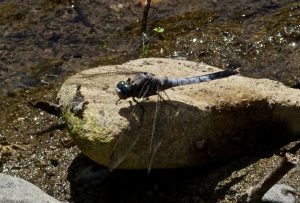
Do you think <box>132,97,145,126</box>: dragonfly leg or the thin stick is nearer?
<box>132,97,145,126</box>: dragonfly leg

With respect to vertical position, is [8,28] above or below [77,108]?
below

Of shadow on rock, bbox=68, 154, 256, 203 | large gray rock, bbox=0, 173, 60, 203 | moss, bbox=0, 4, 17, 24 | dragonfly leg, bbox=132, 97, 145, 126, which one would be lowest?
shadow on rock, bbox=68, 154, 256, 203

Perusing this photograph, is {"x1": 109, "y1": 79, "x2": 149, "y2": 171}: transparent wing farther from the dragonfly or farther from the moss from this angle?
the moss

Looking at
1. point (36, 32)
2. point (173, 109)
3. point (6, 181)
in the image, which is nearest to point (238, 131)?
point (173, 109)

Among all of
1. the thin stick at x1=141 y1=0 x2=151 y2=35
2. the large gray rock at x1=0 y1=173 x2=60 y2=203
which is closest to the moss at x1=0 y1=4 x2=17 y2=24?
the thin stick at x1=141 y1=0 x2=151 y2=35

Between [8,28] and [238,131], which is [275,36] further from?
[8,28]

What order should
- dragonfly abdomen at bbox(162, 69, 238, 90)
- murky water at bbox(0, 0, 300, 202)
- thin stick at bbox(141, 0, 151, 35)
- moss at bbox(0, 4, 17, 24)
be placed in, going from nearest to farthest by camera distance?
dragonfly abdomen at bbox(162, 69, 238, 90), murky water at bbox(0, 0, 300, 202), thin stick at bbox(141, 0, 151, 35), moss at bbox(0, 4, 17, 24)
